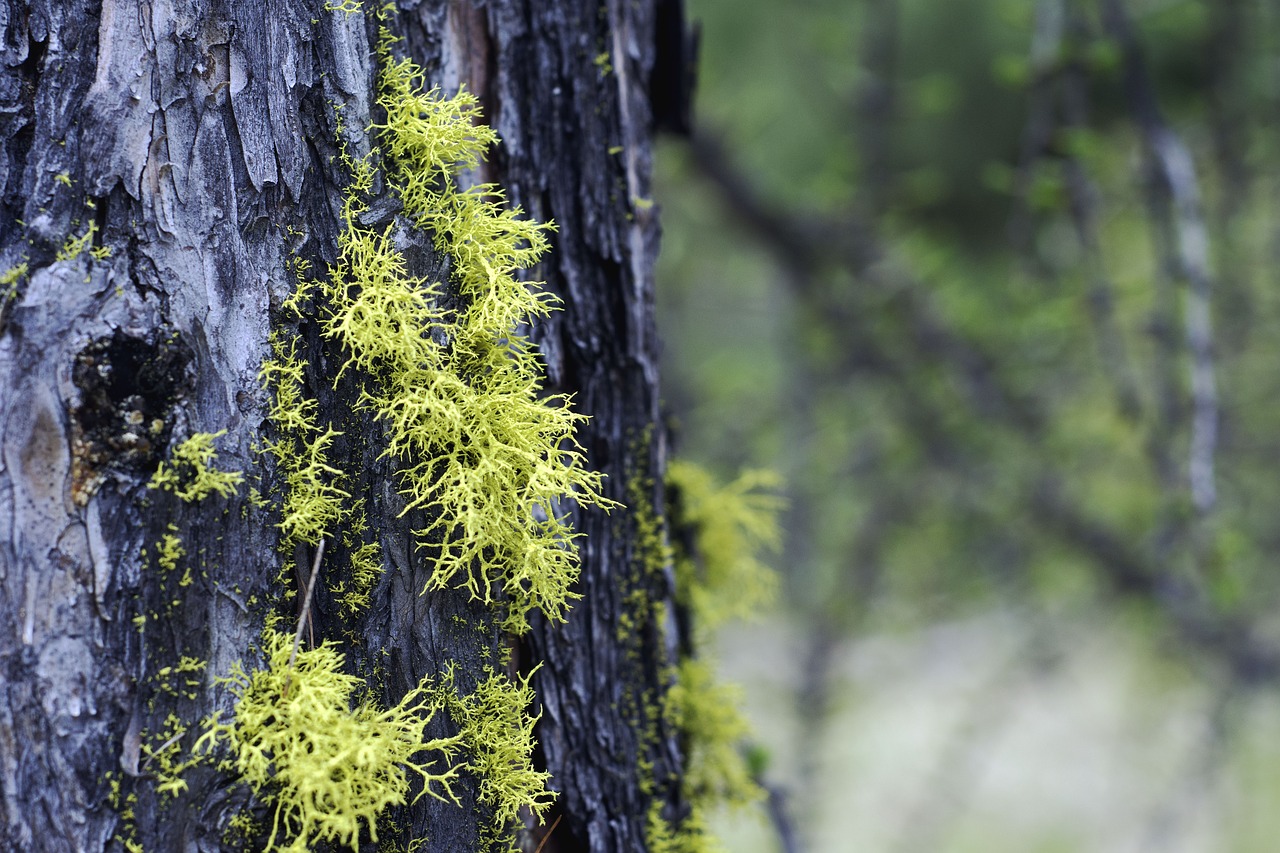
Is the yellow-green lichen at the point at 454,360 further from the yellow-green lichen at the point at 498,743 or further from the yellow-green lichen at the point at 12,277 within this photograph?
the yellow-green lichen at the point at 12,277

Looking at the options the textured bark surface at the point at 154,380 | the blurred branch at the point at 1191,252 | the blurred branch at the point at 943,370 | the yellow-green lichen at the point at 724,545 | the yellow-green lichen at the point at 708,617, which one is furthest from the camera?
the blurred branch at the point at 943,370

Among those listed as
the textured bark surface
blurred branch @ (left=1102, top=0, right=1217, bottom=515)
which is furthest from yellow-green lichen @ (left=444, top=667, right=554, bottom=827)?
blurred branch @ (left=1102, top=0, right=1217, bottom=515)

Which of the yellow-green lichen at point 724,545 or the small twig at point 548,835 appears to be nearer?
the small twig at point 548,835

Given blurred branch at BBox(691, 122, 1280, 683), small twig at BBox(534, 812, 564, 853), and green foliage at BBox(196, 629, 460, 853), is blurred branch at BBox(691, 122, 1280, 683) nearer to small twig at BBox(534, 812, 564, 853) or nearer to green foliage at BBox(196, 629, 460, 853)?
small twig at BBox(534, 812, 564, 853)

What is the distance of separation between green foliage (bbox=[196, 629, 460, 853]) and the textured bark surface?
0.9 inches

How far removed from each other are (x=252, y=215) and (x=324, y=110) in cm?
11

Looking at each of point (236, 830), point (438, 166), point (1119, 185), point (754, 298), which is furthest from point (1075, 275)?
point (236, 830)

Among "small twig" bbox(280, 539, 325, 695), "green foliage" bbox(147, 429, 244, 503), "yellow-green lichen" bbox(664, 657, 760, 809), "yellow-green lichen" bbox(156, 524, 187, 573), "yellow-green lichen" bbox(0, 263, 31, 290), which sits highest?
"yellow-green lichen" bbox(0, 263, 31, 290)

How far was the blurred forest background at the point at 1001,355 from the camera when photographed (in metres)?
2.13

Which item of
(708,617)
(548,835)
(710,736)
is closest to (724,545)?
(708,617)

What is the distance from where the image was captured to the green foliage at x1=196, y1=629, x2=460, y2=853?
25.8 inches

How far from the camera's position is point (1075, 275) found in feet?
8.48

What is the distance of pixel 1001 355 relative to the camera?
285cm

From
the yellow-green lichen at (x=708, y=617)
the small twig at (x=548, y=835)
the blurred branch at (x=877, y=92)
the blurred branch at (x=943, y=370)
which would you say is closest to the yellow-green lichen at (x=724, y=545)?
the yellow-green lichen at (x=708, y=617)
